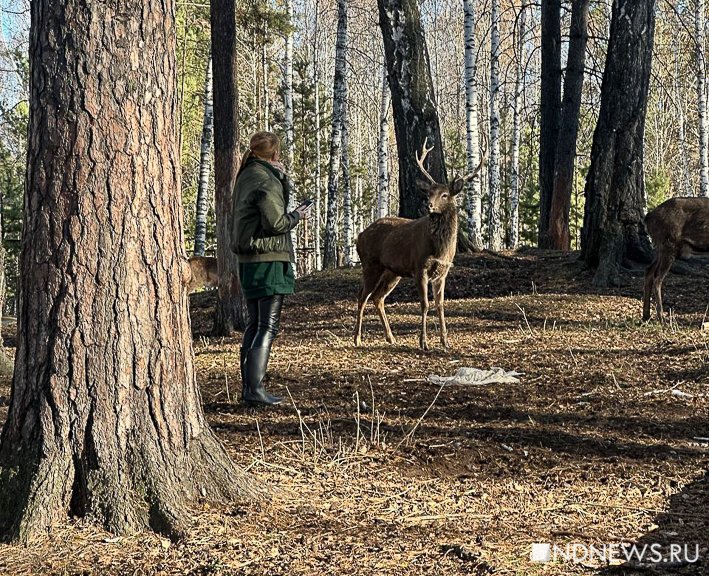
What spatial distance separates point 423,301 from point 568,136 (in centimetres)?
988

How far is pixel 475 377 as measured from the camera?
759 cm

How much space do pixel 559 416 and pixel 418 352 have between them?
122 inches

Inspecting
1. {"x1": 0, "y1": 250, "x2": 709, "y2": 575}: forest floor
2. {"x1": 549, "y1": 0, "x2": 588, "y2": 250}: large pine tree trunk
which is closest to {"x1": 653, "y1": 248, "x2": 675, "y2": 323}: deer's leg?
{"x1": 0, "y1": 250, "x2": 709, "y2": 575}: forest floor

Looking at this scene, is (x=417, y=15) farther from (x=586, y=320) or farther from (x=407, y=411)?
(x=407, y=411)

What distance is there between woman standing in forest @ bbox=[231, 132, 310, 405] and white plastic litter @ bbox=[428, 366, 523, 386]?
58.1 inches

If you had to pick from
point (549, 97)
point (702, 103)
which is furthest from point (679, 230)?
point (702, 103)

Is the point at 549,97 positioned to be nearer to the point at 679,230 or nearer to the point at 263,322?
the point at 679,230

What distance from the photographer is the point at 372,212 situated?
49.3m

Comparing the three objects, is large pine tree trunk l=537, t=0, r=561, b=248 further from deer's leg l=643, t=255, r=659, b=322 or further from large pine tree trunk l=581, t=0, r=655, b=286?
deer's leg l=643, t=255, r=659, b=322

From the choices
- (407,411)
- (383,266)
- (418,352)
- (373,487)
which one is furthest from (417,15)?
(373,487)

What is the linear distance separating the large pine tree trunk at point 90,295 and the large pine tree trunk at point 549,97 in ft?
51.8

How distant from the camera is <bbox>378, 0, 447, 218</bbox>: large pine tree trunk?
1481 centimetres

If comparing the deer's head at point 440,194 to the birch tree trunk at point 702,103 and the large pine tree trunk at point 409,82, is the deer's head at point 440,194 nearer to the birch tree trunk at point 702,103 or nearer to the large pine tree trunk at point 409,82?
the large pine tree trunk at point 409,82

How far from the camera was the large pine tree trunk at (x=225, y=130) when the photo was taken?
38.8 feet
